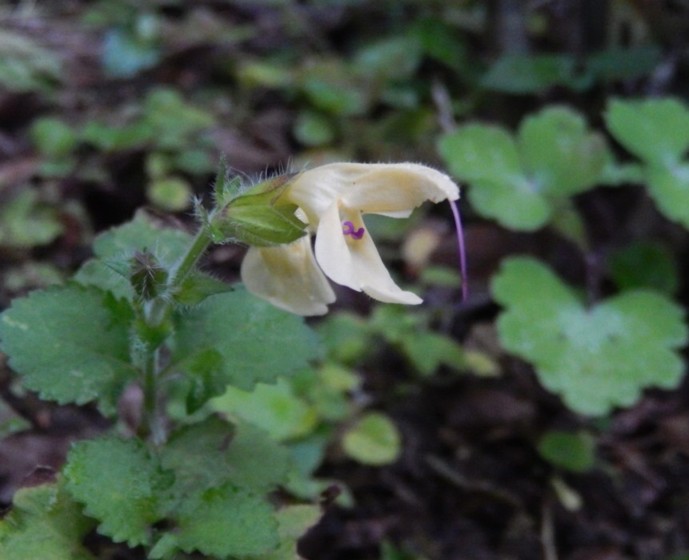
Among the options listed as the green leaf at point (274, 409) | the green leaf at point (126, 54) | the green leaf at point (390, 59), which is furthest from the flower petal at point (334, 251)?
the green leaf at point (126, 54)

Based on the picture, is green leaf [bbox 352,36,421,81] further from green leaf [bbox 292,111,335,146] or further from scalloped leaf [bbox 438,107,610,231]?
scalloped leaf [bbox 438,107,610,231]

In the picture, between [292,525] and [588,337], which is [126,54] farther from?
[292,525]

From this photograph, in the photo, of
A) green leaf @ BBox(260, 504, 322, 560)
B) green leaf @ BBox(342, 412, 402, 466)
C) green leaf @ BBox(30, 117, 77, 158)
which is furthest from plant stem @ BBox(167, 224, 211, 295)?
green leaf @ BBox(30, 117, 77, 158)

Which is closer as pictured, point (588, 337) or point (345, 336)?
point (588, 337)

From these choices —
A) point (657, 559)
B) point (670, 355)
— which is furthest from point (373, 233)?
point (657, 559)

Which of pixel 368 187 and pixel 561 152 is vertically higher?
pixel 368 187

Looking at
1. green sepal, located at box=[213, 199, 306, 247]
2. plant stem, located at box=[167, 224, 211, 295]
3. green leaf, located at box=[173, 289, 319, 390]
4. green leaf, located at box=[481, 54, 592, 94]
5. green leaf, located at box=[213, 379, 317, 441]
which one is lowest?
green leaf, located at box=[213, 379, 317, 441]

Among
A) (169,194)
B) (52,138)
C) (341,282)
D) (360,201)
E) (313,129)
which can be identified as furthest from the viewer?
(313,129)

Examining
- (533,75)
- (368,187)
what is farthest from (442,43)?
(368,187)
